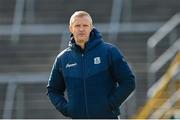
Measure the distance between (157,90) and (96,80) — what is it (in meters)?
5.84

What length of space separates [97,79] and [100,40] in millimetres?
251

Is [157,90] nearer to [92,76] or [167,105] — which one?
[167,105]

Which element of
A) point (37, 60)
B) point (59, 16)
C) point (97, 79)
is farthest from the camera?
point (59, 16)

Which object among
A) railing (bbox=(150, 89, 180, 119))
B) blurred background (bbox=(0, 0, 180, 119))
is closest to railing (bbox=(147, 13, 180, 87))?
blurred background (bbox=(0, 0, 180, 119))

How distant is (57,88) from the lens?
496 centimetres

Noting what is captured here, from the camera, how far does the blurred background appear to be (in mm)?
11219

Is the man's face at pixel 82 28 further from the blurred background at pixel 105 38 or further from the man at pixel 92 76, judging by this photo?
the blurred background at pixel 105 38

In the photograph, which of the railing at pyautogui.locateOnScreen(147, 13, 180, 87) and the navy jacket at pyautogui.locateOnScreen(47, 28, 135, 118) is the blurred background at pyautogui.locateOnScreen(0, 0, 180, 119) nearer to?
the railing at pyautogui.locateOnScreen(147, 13, 180, 87)

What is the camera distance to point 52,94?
4.96 m

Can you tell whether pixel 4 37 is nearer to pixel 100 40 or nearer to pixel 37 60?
pixel 37 60

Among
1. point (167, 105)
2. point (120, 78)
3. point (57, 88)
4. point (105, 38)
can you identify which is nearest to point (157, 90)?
point (167, 105)

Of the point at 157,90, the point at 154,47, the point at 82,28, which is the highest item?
the point at 82,28

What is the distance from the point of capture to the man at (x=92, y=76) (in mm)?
4754

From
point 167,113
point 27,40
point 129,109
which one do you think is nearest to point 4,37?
point 27,40
